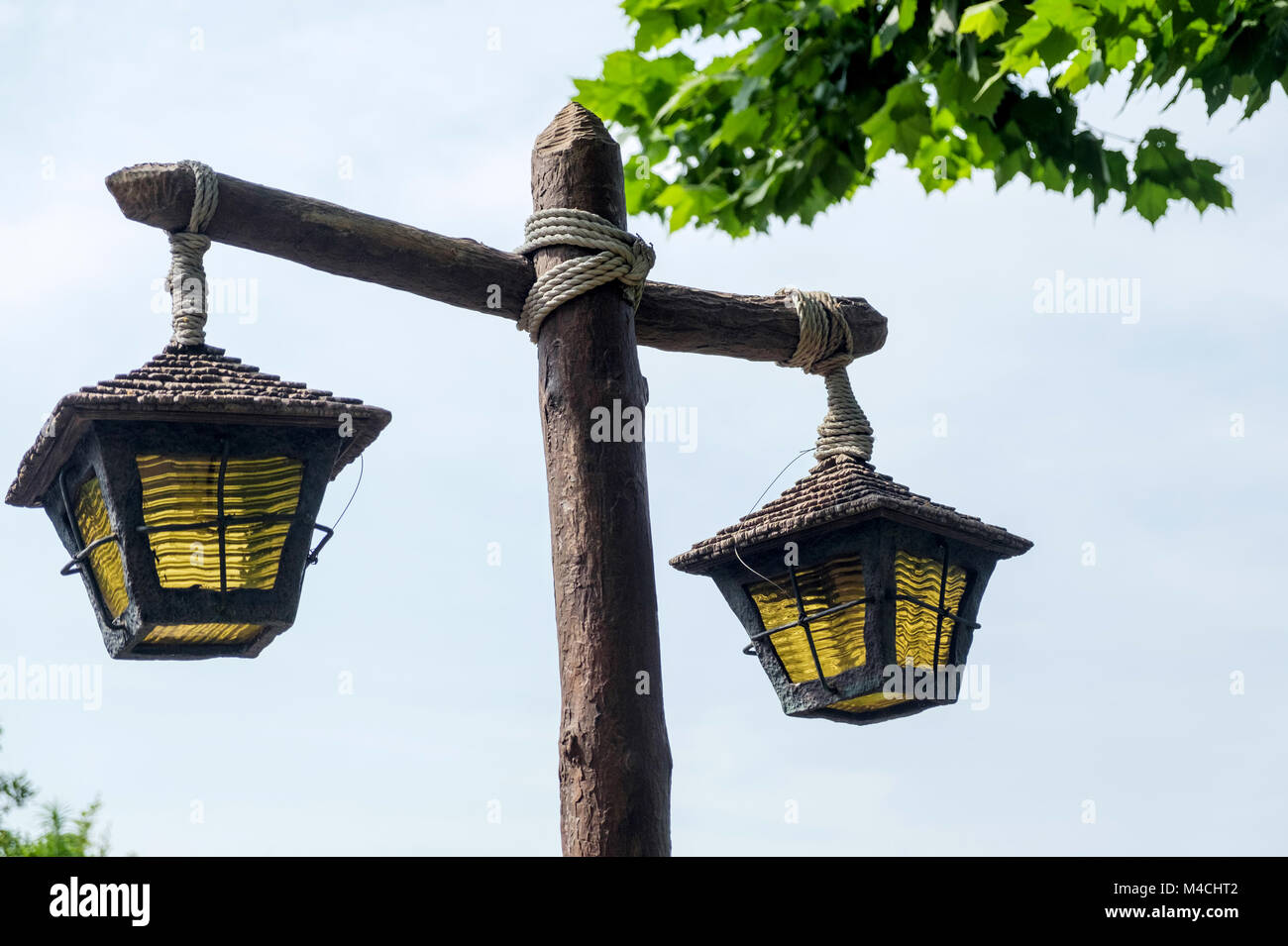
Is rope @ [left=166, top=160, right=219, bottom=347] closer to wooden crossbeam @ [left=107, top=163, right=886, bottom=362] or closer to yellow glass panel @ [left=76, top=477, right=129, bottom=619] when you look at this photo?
wooden crossbeam @ [left=107, top=163, right=886, bottom=362]

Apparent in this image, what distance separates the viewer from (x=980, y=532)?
584cm

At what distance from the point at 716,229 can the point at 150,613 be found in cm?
215

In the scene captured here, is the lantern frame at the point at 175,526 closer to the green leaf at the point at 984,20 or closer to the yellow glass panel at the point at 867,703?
the yellow glass panel at the point at 867,703

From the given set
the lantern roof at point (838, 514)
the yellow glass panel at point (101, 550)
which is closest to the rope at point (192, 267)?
the yellow glass panel at point (101, 550)

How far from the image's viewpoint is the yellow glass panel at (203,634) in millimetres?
4648

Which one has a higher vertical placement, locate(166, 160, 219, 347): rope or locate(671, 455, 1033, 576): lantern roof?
locate(166, 160, 219, 347): rope

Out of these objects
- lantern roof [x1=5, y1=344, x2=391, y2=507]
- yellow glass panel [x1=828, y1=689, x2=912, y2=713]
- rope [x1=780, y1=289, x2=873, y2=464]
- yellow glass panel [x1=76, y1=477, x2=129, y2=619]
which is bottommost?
yellow glass panel [x1=828, y1=689, x2=912, y2=713]

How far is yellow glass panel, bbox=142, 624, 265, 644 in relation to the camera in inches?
183

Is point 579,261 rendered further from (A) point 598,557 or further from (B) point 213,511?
(B) point 213,511

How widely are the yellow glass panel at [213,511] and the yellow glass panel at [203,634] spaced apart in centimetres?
16

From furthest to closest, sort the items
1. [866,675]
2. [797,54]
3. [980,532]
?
[980,532], [866,675], [797,54]

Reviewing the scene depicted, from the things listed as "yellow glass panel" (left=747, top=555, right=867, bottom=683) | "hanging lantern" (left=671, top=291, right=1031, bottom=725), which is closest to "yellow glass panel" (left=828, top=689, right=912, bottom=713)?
"hanging lantern" (left=671, top=291, right=1031, bottom=725)
